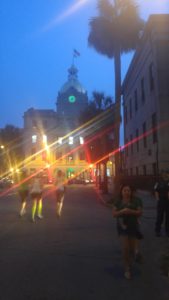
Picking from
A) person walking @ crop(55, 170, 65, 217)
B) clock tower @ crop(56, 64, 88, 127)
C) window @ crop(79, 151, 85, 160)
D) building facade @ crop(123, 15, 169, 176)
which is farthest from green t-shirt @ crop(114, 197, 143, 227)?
clock tower @ crop(56, 64, 88, 127)

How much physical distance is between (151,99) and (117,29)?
5.11 metres

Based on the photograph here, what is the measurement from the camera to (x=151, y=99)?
93.5ft

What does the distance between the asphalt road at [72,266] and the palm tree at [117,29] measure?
16829 millimetres

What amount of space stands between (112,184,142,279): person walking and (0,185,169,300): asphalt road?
1.30 feet

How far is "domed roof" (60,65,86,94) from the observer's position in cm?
10519

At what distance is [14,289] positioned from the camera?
6113 mm

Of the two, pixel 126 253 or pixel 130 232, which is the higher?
pixel 130 232

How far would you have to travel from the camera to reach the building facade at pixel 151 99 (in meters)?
25.8

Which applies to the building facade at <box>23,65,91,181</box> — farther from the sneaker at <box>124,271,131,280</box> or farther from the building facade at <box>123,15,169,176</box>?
the sneaker at <box>124,271,131,280</box>

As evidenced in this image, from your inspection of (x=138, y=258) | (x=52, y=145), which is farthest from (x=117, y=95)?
(x=52, y=145)

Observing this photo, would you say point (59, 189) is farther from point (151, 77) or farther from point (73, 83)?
point (73, 83)

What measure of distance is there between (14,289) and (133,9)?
24.2 metres

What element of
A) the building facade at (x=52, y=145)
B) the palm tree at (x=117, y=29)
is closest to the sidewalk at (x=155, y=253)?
the palm tree at (x=117, y=29)

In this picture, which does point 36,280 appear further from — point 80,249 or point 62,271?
point 80,249
